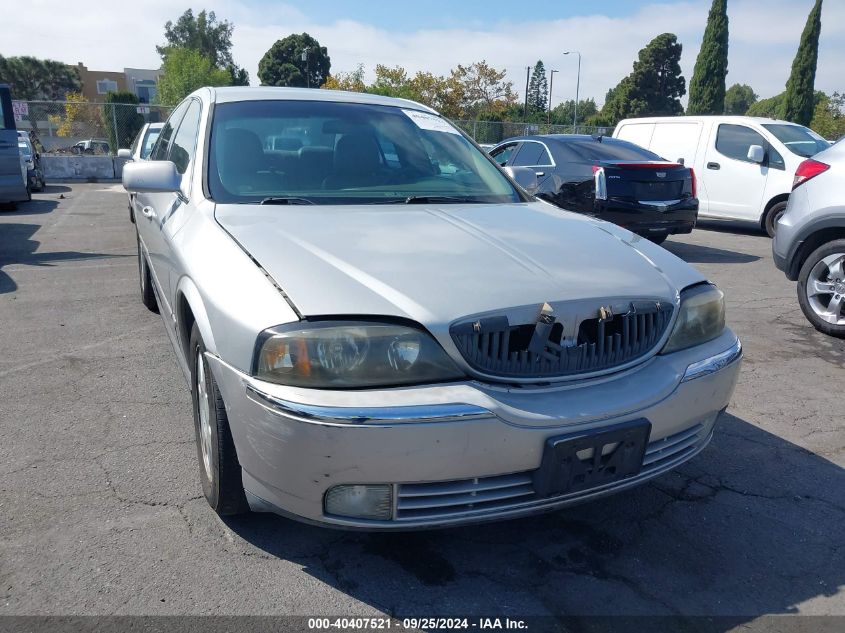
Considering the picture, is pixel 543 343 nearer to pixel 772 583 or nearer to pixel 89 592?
pixel 772 583

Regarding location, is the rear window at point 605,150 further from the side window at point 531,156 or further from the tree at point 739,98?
the tree at point 739,98

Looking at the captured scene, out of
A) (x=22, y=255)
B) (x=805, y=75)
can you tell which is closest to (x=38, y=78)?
(x=805, y=75)

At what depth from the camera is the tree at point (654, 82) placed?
61.6m

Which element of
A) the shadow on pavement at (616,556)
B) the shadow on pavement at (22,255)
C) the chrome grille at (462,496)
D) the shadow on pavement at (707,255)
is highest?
the chrome grille at (462,496)

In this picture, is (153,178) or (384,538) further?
(153,178)

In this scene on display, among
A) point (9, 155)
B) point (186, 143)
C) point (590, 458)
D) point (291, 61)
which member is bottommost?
point (590, 458)

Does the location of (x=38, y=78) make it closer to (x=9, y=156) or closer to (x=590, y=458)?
(x=9, y=156)

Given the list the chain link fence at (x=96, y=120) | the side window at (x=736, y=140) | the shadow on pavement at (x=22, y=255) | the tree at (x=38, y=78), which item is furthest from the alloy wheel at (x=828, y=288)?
the tree at (x=38, y=78)

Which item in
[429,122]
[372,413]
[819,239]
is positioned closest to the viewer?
[372,413]

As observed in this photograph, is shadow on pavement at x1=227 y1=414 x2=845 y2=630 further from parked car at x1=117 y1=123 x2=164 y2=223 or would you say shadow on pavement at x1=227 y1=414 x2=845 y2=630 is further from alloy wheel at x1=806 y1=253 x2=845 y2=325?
parked car at x1=117 y1=123 x2=164 y2=223

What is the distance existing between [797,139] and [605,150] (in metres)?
4.06

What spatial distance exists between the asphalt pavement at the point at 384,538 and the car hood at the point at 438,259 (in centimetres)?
95

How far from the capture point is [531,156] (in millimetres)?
9312

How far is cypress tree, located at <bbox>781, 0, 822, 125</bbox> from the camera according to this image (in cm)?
3728
